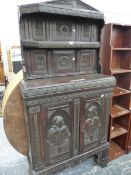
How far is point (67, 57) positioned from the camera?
1655 mm

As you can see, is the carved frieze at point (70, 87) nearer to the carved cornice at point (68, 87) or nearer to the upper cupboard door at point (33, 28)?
the carved cornice at point (68, 87)

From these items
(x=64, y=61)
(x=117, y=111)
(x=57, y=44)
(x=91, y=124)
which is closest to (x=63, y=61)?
(x=64, y=61)

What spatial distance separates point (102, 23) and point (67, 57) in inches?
21.5

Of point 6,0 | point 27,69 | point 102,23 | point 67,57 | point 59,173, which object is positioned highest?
point 6,0

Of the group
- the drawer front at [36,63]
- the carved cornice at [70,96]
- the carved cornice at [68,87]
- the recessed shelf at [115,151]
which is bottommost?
the recessed shelf at [115,151]

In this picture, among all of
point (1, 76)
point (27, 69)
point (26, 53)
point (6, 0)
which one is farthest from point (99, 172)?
point (1, 76)

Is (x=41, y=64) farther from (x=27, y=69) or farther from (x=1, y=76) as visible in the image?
(x=1, y=76)

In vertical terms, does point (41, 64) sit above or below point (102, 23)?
below

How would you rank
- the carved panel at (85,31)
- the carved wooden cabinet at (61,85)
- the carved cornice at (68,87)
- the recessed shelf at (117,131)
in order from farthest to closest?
the recessed shelf at (117,131), the carved panel at (85,31), the carved wooden cabinet at (61,85), the carved cornice at (68,87)

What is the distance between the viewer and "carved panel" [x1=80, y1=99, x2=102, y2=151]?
1.54 metres

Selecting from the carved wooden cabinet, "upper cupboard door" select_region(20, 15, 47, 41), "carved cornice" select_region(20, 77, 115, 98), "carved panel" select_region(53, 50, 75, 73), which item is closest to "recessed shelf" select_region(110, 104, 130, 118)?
the carved wooden cabinet

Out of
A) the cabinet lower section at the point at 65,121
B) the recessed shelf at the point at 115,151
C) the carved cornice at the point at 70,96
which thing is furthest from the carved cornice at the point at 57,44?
the recessed shelf at the point at 115,151

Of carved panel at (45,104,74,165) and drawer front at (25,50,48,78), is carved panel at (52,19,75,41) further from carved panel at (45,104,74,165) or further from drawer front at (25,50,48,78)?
carved panel at (45,104,74,165)

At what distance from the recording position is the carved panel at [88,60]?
68.6 inches
